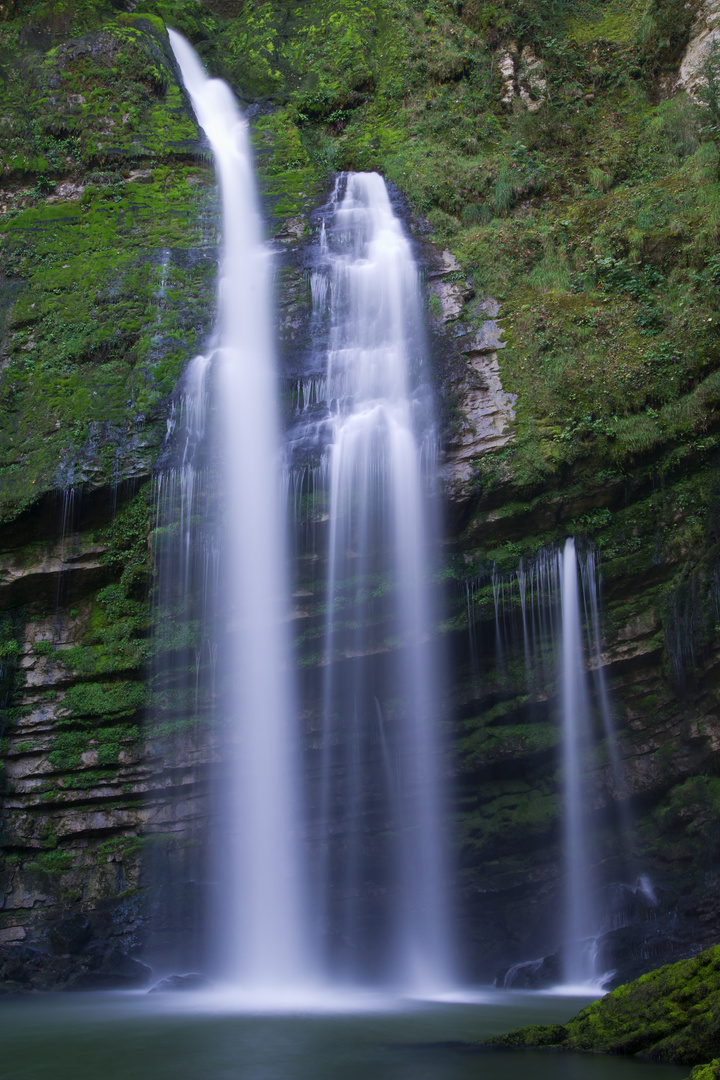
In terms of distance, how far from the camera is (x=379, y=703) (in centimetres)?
1149

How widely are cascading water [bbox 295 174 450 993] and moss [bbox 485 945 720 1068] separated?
5121 millimetres

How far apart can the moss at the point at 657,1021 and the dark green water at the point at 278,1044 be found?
0.57 ft

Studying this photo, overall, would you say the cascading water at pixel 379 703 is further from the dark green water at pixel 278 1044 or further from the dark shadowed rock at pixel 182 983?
the dark green water at pixel 278 1044

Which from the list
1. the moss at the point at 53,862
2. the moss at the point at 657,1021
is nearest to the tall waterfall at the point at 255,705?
the moss at the point at 53,862

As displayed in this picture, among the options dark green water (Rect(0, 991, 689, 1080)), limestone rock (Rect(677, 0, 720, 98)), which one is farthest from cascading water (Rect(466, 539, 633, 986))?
limestone rock (Rect(677, 0, 720, 98))

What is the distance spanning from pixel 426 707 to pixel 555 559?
306cm

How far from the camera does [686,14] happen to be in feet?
56.5

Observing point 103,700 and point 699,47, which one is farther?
point 699,47

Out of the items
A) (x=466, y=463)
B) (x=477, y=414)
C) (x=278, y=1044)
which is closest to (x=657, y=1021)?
(x=278, y=1044)

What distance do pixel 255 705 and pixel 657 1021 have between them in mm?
7427

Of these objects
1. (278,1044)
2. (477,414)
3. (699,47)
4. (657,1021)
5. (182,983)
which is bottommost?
(182,983)

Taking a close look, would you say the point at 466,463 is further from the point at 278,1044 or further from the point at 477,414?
the point at 278,1044

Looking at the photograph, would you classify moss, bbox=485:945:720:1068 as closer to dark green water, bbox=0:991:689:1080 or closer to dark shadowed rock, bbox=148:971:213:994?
dark green water, bbox=0:991:689:1080

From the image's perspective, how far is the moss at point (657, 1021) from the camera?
16.0 feet
